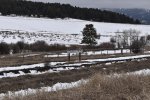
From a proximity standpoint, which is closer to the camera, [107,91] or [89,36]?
[107,91]

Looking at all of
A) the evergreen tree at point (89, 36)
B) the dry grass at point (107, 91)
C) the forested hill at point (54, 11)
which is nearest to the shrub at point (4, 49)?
the evergreen tree at point (89, 36)

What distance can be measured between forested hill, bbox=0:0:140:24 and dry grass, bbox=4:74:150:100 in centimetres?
16391

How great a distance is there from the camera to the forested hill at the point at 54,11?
579ft

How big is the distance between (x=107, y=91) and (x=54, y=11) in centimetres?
17385

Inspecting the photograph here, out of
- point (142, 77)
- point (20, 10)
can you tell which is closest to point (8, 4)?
point (20, 10)

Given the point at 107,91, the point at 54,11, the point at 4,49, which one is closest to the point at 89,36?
the point at 4,49

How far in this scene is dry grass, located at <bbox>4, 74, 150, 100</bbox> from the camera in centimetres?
954

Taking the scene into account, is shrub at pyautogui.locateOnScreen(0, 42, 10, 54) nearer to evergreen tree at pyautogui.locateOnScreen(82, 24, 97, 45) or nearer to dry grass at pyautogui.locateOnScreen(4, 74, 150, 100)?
evergreen tree at pyautogui.locateOnScreen(82, 24, 97, 45)

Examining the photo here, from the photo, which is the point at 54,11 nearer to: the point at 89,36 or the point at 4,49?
the point at 89,36

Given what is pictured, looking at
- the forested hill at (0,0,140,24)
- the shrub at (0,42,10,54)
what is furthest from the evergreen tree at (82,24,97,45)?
the forested hill at (0,0,140,24)

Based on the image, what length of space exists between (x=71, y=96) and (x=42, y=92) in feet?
2.79

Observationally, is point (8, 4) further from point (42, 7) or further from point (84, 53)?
point (84, 53)

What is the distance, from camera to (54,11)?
7210 inches

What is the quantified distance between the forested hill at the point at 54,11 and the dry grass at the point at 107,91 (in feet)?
538
